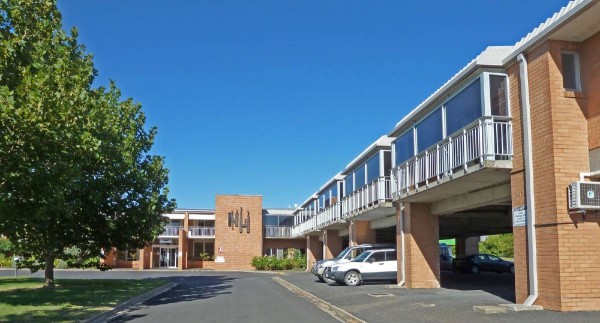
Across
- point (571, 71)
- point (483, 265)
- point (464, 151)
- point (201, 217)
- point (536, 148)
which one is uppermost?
point (571, 71)

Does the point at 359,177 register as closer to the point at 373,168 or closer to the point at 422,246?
the point at 373,168

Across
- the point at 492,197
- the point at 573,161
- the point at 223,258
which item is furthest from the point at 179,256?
the point at 573,161

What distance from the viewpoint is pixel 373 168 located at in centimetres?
2964

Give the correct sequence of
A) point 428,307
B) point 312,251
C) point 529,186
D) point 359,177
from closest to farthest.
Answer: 1. point 529,186
2. point 428,307
3. point 359,177
4. point 312,251

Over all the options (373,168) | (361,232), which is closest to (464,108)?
(373,168)

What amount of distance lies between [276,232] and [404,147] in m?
42.3

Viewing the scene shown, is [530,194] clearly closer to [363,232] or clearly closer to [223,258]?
[363,232]

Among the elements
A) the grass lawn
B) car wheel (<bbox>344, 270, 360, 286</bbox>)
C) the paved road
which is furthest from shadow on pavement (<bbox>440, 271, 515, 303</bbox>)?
the grass lawn

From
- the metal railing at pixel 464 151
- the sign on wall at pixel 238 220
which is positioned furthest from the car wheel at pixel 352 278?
the sign on wall at pixel 238 220

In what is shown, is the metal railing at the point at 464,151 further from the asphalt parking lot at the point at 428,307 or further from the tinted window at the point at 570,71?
the asphalt parking lot at the point at 428,307

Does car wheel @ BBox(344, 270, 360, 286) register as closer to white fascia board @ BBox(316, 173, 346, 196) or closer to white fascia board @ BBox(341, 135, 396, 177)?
white fascia board @ BBox(341, 135, 396, 177)

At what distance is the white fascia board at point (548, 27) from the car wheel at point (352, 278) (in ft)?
44.9

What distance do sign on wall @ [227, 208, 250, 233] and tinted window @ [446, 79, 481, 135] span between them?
45571 millimetres

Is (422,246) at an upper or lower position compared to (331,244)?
upper
